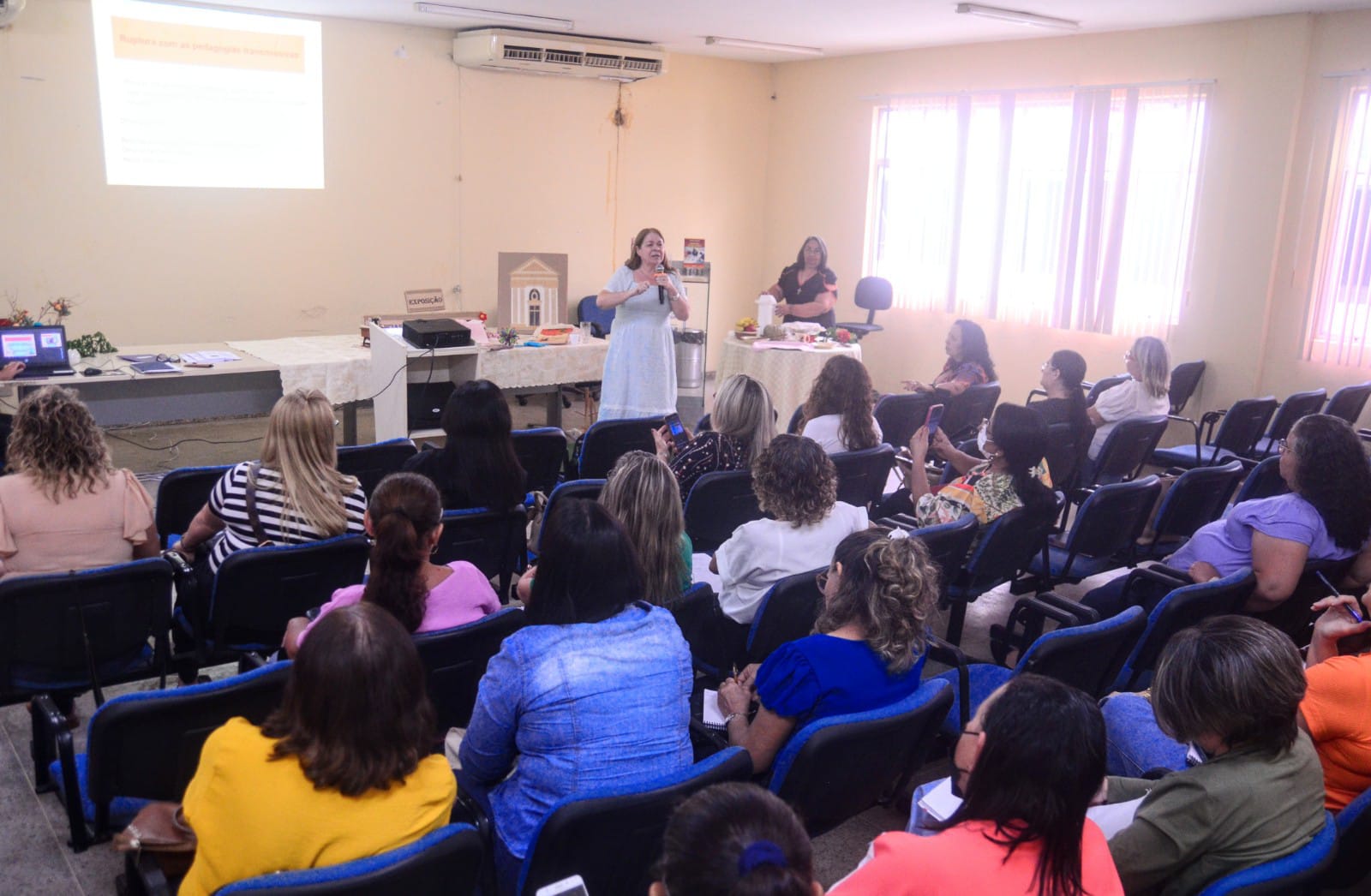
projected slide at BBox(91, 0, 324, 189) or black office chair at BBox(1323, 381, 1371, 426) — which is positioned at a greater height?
projected slide at BBox(91, 0, 324, 189)

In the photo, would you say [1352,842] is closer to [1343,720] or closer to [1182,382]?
[1343,720]

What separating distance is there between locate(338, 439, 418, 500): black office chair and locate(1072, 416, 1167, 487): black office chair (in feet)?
10.5

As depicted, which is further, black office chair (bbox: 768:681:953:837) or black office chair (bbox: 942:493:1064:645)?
black office chair (bbox: 942:493:1064:645)

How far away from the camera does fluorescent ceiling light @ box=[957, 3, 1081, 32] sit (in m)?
6.68

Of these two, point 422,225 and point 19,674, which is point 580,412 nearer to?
point 422,225

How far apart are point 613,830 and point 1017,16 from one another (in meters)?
6.70

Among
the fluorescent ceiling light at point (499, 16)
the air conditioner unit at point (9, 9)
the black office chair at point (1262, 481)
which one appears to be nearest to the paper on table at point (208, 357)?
the air conditioner unit at point (9, 9)

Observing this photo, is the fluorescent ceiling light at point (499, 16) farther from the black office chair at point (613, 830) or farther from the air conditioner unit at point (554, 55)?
the black office chair at point (613, 830)

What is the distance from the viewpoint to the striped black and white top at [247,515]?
321 cm

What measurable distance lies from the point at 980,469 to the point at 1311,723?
1.84 m

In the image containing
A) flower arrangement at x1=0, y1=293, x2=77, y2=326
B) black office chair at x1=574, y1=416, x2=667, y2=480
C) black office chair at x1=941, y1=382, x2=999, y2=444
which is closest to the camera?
black office chair at x1=574, y1=416, x2=667, y2=480

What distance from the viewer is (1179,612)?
2.96 metres

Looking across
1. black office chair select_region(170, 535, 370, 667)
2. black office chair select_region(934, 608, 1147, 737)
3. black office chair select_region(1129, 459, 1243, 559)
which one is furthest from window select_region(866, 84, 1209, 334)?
black office chair select_region(170, 535, 370, 667)

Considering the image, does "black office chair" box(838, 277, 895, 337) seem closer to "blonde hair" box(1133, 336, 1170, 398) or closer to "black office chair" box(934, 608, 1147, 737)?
"blonde hair" box(1133, 336, 1170, 398)
